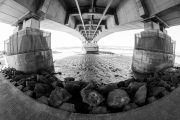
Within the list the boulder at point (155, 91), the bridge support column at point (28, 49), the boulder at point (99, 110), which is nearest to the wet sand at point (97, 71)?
the bridge support column at point (28, 49)

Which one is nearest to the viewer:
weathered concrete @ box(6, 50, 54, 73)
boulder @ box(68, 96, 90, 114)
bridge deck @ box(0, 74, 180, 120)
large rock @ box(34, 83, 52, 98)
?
bridge deck @ box(0, 74, 180, 120)

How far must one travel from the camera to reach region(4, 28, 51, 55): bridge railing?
618 cm

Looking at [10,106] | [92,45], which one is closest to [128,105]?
[10,106]

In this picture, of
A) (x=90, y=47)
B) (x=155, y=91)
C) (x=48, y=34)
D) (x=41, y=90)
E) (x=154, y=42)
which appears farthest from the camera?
(x=90, y=47)

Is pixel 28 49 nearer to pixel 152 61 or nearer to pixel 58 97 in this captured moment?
pixel 58 97

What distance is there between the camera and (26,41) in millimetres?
6184

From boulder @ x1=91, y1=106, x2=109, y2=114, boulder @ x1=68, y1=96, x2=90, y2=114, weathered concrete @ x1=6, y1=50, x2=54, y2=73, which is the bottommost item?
boulder @ x1=68, y1=96, x2=90, y2=114

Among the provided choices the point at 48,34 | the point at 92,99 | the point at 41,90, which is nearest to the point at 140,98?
the point at 92,99

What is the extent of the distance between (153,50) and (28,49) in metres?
10.4

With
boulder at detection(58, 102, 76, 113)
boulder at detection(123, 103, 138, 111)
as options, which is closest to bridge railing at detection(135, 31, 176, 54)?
boulder at detection(123, 103, 138, 111)

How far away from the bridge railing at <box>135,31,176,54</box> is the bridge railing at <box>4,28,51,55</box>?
9.25 m

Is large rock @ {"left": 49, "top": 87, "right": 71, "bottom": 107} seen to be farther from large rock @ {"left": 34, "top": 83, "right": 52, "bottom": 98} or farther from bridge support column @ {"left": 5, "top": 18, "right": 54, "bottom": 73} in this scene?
bridge support column @ {"left": 5, "top": 18, "right": 54, "bottom": 73}

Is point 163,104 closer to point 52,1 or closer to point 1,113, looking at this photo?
point 1,113

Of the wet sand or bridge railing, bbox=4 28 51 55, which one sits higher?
bridge railing, bbox=4 28 51 55
